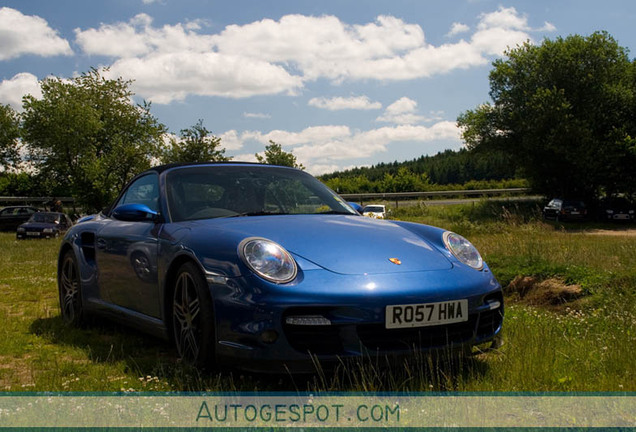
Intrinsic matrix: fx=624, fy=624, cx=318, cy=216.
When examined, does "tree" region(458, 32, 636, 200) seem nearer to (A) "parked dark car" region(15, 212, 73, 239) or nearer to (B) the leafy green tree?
(A) "parked dark car" region(15, 212, 73, 239)

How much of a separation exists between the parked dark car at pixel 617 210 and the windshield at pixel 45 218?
28.1 metres

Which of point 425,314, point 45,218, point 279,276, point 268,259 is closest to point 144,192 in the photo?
point 268,259

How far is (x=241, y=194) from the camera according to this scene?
470cm

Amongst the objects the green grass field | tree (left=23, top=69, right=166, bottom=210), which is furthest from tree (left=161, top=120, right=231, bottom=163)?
the green grass field

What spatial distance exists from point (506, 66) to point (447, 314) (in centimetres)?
4006

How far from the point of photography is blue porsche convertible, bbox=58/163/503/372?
333cm

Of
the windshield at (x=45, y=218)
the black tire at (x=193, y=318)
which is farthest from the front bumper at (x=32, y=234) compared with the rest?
the black tire at (x=193, y=318)

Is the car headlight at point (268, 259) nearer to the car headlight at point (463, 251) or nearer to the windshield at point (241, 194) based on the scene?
the windshield at point (241, 194)

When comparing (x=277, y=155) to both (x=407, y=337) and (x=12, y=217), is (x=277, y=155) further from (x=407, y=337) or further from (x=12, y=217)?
(x=407, y=337)

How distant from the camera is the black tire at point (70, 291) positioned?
18.9 ft

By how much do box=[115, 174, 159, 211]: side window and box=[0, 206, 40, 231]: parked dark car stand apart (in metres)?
31.6

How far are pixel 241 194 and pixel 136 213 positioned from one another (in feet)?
2.54

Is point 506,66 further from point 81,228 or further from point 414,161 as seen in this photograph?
point 414,161

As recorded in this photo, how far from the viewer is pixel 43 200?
142 feet
